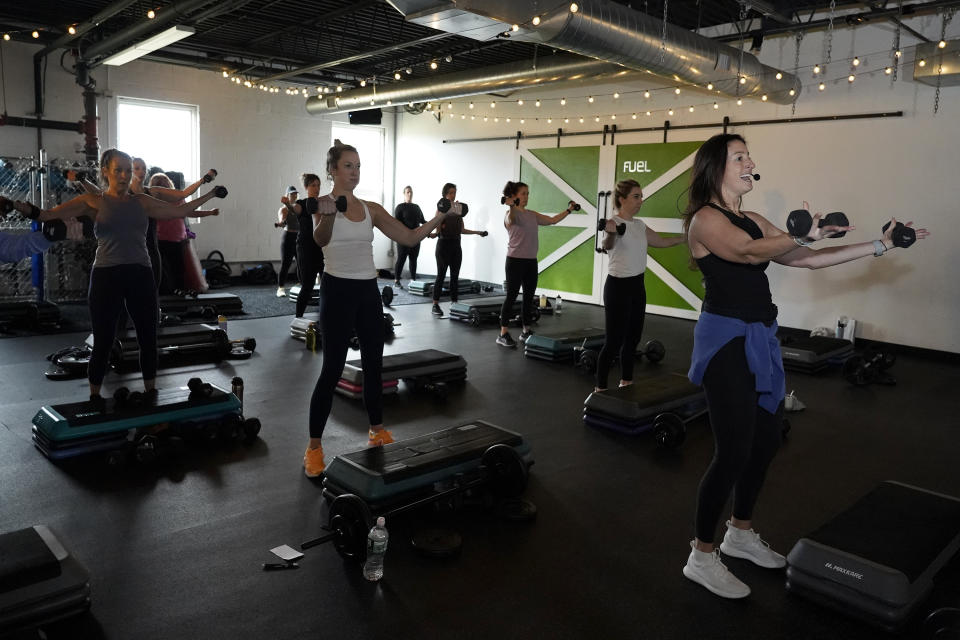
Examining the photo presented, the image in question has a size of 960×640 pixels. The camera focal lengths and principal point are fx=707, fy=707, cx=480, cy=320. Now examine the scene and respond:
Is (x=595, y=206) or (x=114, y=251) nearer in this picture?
(x=114, y=251)

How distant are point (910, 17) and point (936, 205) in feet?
6.44

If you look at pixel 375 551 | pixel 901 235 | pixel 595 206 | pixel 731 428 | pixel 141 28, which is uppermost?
pixel 141 28

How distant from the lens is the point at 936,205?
7352 millimetres

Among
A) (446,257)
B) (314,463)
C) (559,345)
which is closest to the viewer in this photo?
(314,463)

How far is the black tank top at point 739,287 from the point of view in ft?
7.82

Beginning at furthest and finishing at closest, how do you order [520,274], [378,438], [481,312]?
[481,312], [520,274], [378,438]

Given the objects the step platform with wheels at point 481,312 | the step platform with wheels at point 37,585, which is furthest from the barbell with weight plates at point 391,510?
the step platform with wheels at point 481,312

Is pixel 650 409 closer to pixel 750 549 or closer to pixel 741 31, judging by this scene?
pixel 750 549

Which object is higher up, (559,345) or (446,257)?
(446,257)

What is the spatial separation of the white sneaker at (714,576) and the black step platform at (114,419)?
2626mm

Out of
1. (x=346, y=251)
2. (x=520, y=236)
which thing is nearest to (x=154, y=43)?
(x=520, y=236)

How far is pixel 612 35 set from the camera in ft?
19.7

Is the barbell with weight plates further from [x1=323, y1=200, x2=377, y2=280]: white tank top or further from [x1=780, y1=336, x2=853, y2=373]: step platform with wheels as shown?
[x1=780, y1=336, x2=853, y2=373]: step platform with wheels

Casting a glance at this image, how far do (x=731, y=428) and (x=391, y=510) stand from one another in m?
1.45
